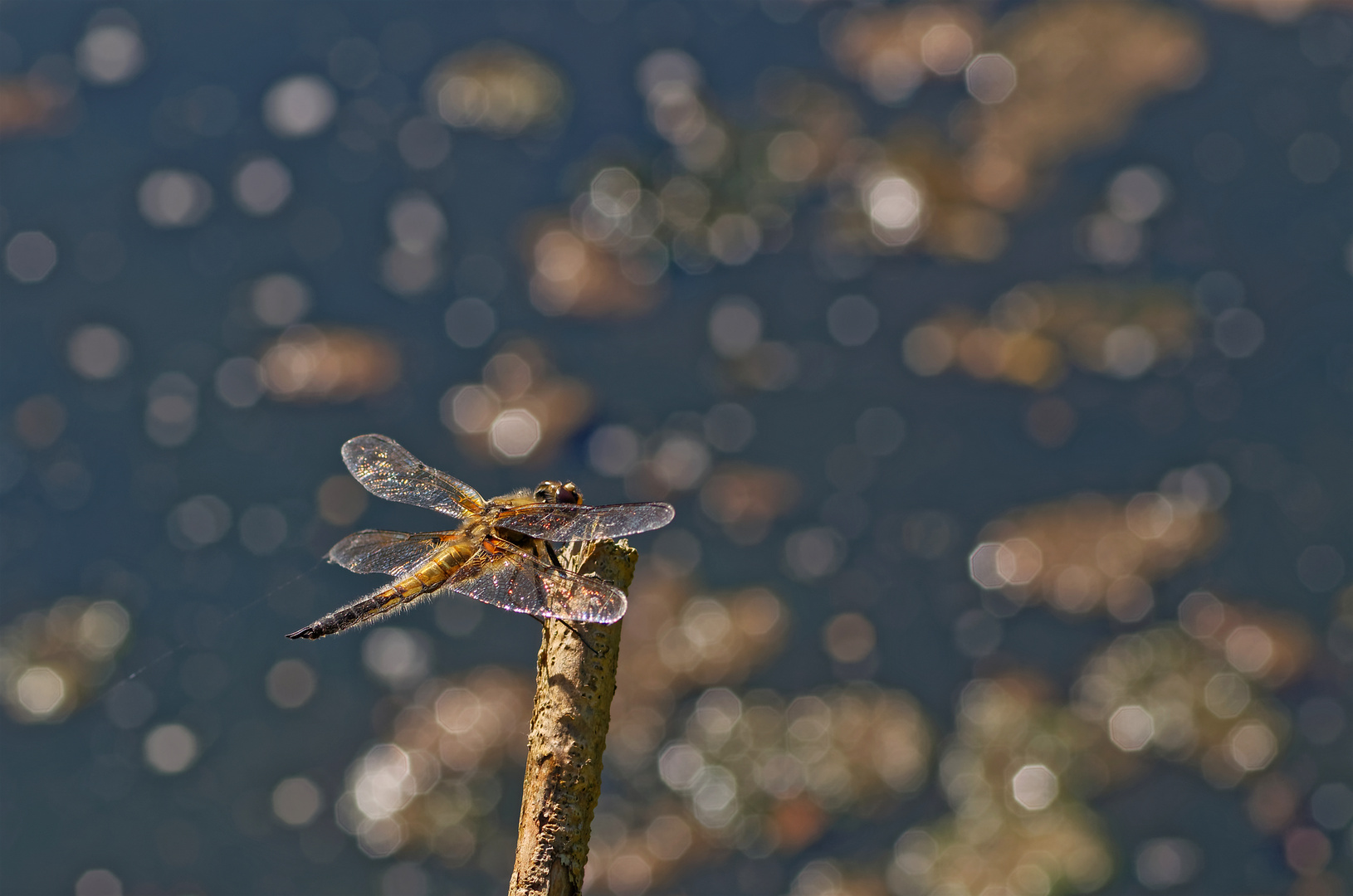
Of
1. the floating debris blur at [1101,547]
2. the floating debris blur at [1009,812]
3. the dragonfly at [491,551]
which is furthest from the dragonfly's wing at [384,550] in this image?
the floating debris blur at [1101,547]

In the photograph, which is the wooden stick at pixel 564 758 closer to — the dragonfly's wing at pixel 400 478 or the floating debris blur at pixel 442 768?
the dragonfly's wing at pixel 400 478

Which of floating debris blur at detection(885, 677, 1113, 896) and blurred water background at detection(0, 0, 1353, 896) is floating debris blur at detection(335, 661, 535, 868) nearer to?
blurred water background at detection(0, 0, 1353, 896)

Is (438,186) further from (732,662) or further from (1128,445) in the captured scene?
(1128,445)

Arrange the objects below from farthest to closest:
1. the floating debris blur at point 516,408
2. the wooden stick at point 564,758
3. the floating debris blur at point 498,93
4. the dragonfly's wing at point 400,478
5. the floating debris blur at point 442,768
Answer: the floating debris blur at point 498,93
the floating debris blur at point 516,408
the floating debris blur at point 442,768
the dragonfly's wing at point 400,478
the wooden stick at point 564,758

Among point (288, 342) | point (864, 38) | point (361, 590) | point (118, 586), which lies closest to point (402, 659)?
point (361, 590)

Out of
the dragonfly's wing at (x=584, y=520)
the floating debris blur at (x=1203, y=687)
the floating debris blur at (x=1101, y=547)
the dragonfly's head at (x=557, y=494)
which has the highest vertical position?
the dragonfly's head at (x=557, y=494)

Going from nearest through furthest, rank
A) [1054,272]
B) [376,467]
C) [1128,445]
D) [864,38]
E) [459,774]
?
[376,467] → [459,774] → [1128,445] → [1054,272] → [864,38]
